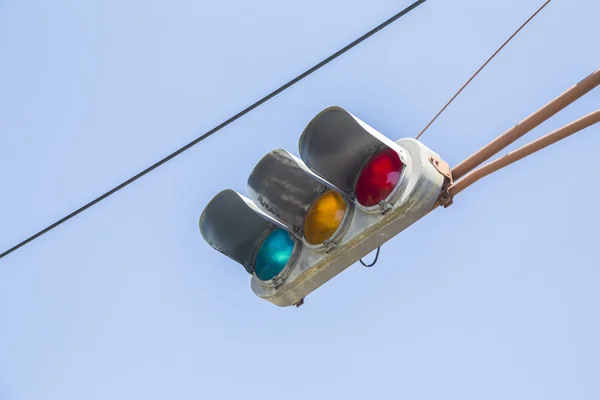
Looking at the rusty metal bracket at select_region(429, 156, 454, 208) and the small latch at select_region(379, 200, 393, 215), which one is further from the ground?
the small latch at select_region(379, 200, 393, 215)

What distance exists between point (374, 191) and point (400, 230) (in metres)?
0.21

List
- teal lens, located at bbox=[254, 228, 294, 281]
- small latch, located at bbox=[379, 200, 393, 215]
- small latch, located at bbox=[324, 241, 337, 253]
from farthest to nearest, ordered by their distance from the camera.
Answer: teal lens, located at bbox=[254, 228, 294, 281] < small latch, located at bbox=[324, 241, 337, 253] < small latch, located at bbox=[379, 200, 393, 215]

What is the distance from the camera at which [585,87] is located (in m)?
3.19

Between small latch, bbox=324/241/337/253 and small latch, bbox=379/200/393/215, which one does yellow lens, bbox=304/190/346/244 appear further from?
small latch, bbox=379/200/393/215

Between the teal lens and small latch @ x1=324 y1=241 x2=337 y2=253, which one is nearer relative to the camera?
small latch @ x1=324 y1=241 x2=337 y2=253

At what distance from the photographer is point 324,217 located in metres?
4.21

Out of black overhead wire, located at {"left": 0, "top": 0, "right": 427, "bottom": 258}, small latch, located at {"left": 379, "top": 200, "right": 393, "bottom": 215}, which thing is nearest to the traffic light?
small latch, located at {"left": 379, "top": 200, "right": 393, "bottom": 215}

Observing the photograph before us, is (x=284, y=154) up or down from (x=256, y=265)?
up

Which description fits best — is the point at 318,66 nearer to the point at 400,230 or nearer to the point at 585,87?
the point at 400,230

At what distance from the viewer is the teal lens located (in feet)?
14.4

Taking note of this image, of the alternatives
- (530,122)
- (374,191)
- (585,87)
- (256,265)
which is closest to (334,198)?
(374,191)

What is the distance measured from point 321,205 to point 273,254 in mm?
386

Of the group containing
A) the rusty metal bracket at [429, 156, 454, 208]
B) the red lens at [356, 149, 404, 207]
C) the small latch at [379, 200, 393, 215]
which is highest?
the red lens at [356, 149, 404, 207]

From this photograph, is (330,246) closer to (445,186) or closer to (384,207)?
(384,207)
